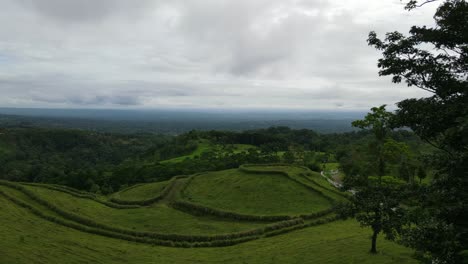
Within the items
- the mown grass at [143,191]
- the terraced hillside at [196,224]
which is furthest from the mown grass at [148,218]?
the mown grass at [143,191]

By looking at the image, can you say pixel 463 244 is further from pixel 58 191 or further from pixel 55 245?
pixel 58 191

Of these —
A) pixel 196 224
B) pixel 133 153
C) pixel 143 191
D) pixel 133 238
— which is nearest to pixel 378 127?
pixel 196 224

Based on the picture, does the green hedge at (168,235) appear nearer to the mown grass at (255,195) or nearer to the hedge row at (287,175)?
the mown grass at (255,195)

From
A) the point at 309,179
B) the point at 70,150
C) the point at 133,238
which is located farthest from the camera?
the point at 70,150

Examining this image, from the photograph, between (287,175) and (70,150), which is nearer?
(287,175)

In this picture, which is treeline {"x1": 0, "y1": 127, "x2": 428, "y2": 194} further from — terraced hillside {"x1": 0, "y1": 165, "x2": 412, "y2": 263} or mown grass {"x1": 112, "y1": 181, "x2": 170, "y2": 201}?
terraced hillside {"x1": 0, "y1": 165, "x2": 412, "y2": 263}

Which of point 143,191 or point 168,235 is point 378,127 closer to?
point 168,235
